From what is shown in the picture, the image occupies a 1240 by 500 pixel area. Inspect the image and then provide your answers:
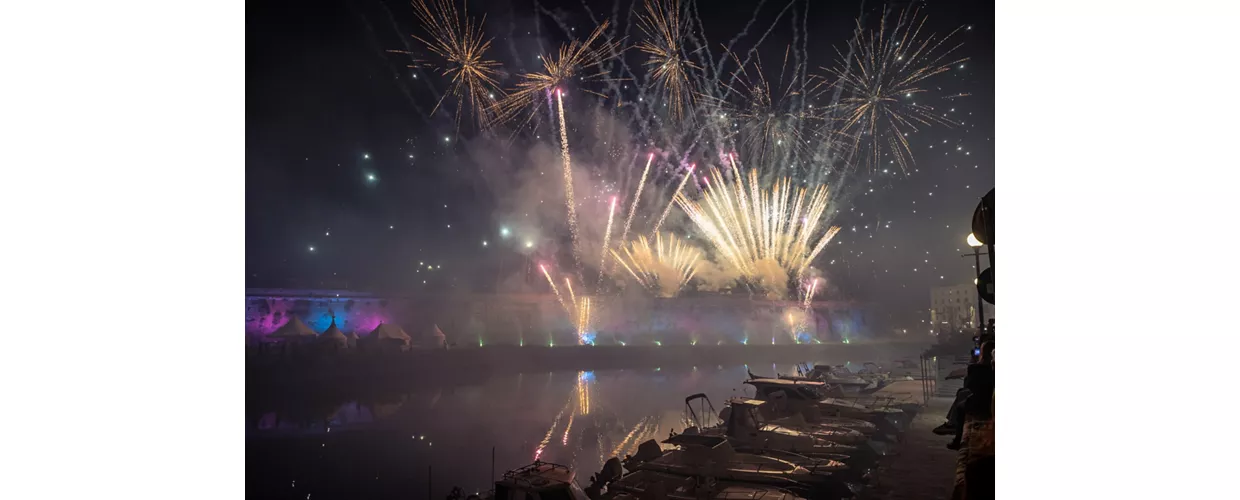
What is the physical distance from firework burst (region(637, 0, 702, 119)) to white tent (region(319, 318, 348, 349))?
401 inches

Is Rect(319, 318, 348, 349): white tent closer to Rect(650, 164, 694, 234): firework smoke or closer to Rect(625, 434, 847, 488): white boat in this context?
Rect(650, 164, 694, 234): firework smoke

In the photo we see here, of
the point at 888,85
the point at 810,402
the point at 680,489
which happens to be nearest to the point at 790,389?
the point at 810,402

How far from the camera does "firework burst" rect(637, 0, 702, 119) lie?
16.0 ft

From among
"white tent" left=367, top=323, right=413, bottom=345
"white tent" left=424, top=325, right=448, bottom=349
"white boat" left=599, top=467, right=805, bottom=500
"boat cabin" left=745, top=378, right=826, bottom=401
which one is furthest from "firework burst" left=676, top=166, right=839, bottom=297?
"white tent" left=367, top=323, right=413, bottom=345

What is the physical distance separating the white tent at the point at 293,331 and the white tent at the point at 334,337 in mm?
462

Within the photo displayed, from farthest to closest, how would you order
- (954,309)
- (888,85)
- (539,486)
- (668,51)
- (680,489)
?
1. (954,309)
2. (668,51)
3. (888,85)
4. (680,489)
5. (539,486)

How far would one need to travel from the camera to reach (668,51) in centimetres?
538

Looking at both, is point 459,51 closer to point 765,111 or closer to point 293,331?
point 765,111

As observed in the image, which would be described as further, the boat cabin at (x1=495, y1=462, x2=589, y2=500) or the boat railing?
the boat railing

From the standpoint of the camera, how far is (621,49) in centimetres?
535

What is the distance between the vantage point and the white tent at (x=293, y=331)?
12.5m

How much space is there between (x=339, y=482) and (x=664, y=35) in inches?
249

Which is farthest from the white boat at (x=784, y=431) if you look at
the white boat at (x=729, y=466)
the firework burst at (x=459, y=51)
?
the firework burst at (x=459, y=51)

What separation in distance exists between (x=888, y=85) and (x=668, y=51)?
6.13ft
